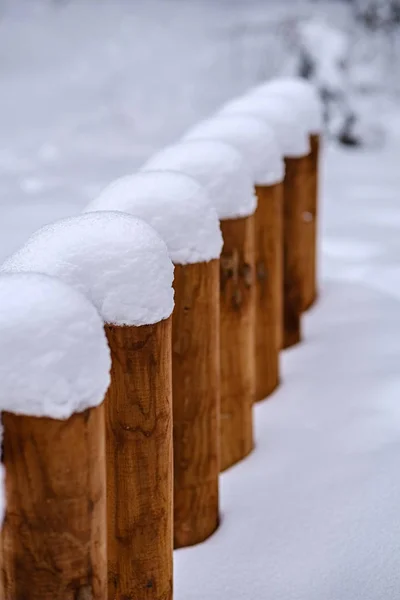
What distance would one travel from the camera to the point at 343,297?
13.8ft

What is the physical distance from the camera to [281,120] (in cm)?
355

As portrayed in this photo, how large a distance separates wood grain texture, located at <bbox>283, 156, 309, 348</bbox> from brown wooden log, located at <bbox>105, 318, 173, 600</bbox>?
1852 millimetres

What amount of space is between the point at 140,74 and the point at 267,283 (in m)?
7.94

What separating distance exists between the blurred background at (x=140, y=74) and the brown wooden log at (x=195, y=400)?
2946mm

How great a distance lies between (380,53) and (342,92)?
106 inches

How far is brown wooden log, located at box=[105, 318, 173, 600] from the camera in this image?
1816 millimetres

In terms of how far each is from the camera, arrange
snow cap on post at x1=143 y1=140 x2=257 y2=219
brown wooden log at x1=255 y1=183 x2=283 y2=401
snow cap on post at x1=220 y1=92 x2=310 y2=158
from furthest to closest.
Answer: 1. snow cap on post at x1=220 y1=92 x2=310 y2=158
2. brown wooden log at x1=255 y1=183 x2=283 y2=401
3. snow cap on post at x1=143 y1=140 x2=257 y2=219

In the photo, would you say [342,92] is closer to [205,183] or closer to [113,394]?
[205,183]

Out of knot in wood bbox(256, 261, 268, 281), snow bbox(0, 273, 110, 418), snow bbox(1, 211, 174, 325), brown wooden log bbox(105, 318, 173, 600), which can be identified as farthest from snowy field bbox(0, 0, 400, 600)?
snow bbox(0, 273, 110, 418)

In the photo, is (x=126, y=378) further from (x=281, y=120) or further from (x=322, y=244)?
(x=322, y=244)

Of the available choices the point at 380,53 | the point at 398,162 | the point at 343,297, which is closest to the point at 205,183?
the point at 343,297

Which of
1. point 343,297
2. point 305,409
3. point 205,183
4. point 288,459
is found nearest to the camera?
point 205,183

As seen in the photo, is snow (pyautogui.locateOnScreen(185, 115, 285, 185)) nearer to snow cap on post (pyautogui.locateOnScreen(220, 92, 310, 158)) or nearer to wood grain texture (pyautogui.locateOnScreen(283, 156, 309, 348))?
snow cap on post (pyautogui.locateOnScreen(220, 92, 310, 158))

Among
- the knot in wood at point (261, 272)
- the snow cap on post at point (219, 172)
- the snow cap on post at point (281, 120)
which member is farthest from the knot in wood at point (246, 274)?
the snow cap on post at point (281, 120)
